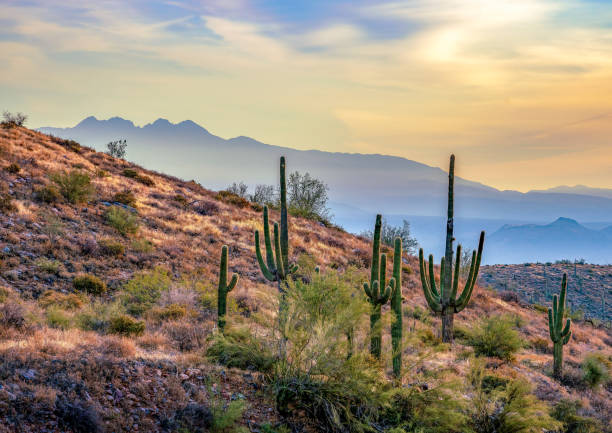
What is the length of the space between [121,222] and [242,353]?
40.6 ft

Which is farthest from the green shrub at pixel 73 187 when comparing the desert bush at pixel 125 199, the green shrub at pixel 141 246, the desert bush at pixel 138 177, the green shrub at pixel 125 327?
the green shrub at pixel 125 327

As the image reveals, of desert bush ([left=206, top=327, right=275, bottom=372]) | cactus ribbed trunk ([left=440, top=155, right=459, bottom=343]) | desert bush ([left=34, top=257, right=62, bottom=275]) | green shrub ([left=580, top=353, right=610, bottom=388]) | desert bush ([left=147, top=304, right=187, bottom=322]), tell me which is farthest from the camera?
cactus ribbed trunk ([left=440, top=155, right=459, bottom=343])

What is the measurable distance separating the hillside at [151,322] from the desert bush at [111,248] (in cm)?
4

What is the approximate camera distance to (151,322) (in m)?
11.0

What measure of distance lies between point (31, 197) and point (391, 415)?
17395mm

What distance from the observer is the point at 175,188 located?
3056cm

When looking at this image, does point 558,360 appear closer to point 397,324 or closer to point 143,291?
point 397,324

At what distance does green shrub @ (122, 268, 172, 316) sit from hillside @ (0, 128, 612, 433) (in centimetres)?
7

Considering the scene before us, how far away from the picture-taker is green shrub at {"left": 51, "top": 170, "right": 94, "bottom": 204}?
19719mm

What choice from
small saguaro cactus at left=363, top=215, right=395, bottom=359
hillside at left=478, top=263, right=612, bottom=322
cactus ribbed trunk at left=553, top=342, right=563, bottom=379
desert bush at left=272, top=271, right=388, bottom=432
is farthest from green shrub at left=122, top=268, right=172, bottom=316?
hillside at left=478, top=263, right=612, bottom=322

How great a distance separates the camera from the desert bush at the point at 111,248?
16016mm

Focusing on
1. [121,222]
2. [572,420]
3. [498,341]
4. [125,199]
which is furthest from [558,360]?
[125,199]

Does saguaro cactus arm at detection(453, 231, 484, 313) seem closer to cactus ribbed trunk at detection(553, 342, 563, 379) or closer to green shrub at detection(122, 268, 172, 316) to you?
cactus ribbed trunk at detection(553, 342, 563, 379)

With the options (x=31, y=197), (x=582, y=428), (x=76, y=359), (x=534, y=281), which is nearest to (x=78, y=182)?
(x=31, y=197)
